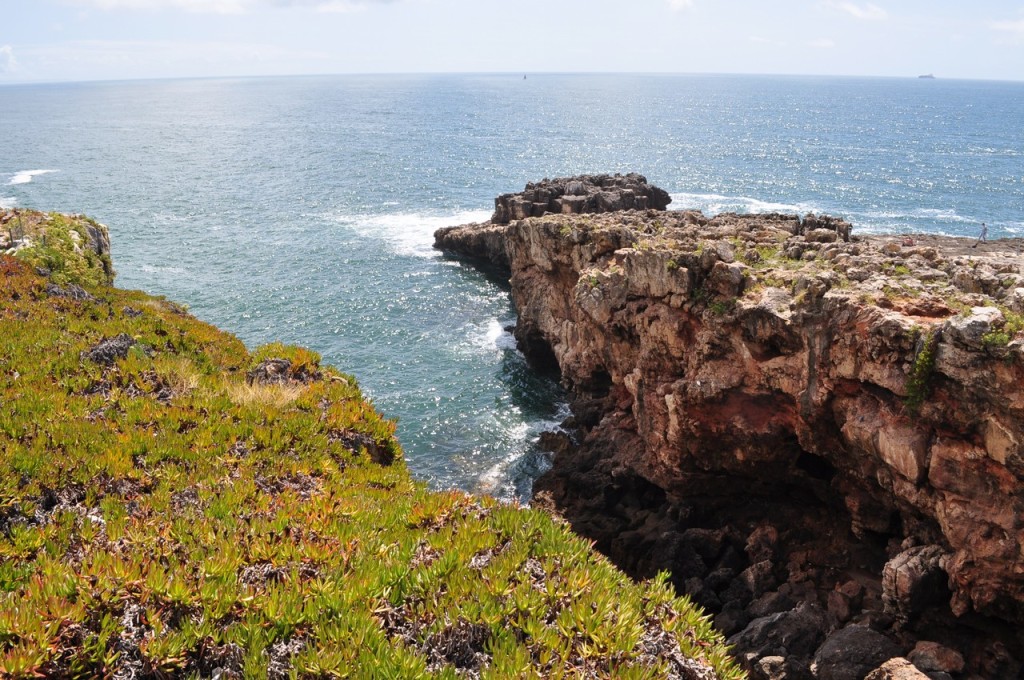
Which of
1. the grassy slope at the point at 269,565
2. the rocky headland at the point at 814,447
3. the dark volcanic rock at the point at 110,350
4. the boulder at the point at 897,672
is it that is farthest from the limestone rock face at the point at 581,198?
the grassy slope at the point at 269,565

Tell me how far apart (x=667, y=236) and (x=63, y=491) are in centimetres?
2955

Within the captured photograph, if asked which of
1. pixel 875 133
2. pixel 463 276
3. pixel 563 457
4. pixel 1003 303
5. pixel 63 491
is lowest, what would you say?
pixel 563 457

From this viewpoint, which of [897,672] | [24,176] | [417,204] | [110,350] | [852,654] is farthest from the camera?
[24,176]

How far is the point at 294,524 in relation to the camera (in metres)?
11.8

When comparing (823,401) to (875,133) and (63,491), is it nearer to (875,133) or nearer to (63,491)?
(63,491)

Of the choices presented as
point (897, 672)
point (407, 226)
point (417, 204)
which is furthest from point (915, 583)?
point (417, 204)

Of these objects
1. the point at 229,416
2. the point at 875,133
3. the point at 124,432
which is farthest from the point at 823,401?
the point at 875,133

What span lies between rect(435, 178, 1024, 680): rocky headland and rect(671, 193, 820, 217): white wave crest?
52.3m

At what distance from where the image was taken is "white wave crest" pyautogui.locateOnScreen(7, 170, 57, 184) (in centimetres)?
10388

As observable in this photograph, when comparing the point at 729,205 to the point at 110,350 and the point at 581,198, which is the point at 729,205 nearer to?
the point at 581,198

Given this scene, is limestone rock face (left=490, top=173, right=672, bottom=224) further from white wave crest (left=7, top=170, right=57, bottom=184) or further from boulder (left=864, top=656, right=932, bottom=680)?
white wave crest (left=7, top=170, right=57, bottom=184)

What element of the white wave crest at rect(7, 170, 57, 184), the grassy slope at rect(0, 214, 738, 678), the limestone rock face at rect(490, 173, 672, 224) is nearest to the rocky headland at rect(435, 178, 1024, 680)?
the grassy slope at rect(0, 214, 738, 678)

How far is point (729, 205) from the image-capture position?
299ft

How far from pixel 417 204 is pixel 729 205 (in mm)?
44081
